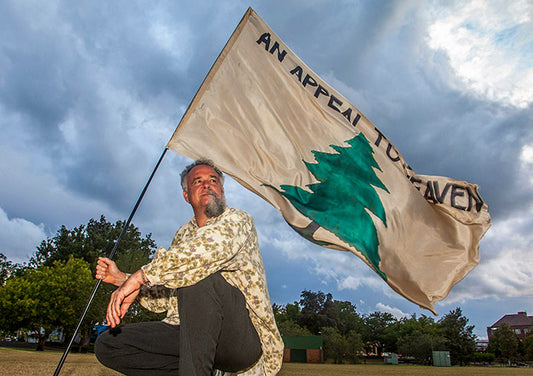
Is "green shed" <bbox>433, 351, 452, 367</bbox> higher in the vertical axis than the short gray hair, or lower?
lower

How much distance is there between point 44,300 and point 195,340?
1523 inches

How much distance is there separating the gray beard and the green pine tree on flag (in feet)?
3.39

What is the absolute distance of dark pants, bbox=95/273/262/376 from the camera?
2150mm

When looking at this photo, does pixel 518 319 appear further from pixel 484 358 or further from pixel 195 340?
pixel 195 340

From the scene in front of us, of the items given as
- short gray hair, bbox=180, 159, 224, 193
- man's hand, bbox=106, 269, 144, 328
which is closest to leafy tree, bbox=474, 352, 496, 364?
short gray hair, bbox=180, 159, 224, 193

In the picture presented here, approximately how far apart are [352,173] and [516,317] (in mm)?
155178

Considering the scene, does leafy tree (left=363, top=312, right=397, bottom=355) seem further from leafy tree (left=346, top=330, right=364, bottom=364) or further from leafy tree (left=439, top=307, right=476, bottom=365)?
leafy tree (left=346, top=330, right=364, bottom=364)

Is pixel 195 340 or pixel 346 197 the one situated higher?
pixel 346 197

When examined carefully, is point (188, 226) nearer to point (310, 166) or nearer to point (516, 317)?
point (310, 166)

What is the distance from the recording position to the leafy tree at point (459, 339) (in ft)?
256

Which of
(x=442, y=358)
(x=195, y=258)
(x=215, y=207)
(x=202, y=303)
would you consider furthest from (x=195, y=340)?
(x=442, y=358)

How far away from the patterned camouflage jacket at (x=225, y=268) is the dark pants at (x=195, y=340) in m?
0.09

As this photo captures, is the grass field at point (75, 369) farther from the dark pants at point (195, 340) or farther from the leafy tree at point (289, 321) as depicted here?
the leafy tree at point (289, 321)

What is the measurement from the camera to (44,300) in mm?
34969
